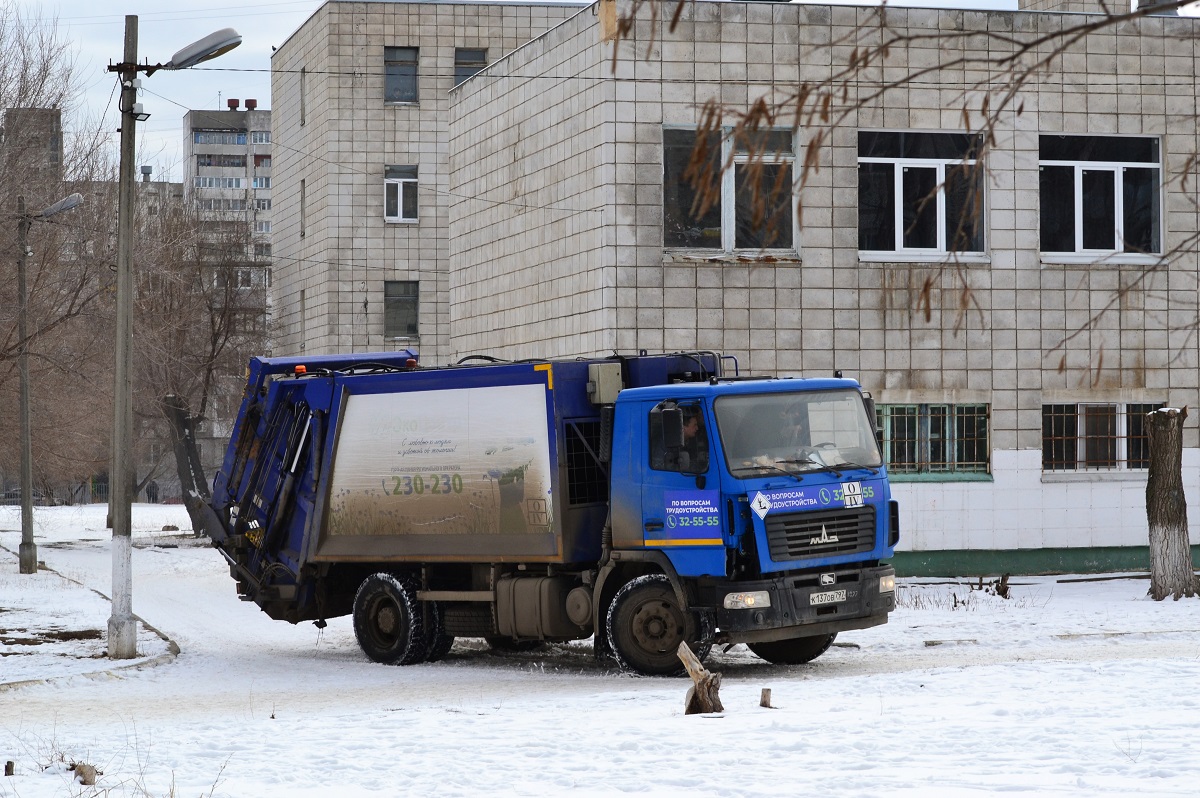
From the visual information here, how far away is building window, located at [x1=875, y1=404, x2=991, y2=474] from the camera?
2311 cm

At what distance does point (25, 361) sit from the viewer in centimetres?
2839

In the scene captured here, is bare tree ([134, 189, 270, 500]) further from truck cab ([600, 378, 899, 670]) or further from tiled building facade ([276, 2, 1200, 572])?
truck cab ([600, 378, 899, 670])

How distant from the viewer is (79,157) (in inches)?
1150

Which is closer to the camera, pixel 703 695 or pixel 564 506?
pixel 703 695

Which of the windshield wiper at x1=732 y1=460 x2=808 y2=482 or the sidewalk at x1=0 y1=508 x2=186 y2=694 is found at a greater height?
the windshield wiper at x1=732 y1=460 x2=808 y2=482

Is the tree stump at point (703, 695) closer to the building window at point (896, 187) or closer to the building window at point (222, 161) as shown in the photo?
the building window at point (896, 187)

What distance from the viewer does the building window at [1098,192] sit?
23.5m

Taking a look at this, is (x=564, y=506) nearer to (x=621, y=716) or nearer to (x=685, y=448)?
(x=685, y=448)

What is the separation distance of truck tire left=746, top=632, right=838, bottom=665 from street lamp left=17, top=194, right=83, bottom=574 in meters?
13.5

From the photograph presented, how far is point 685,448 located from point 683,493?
1.31 feet

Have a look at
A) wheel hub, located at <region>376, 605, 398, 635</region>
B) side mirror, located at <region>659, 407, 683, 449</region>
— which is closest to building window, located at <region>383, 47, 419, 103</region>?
wheel hub, located at <region>376, 605, 398, 635</region>

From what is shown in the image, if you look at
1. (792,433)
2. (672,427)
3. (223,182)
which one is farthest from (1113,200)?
(223,182)

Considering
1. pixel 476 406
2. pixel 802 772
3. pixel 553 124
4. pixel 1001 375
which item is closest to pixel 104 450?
pixel 553 124

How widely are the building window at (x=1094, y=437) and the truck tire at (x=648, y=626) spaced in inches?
442
